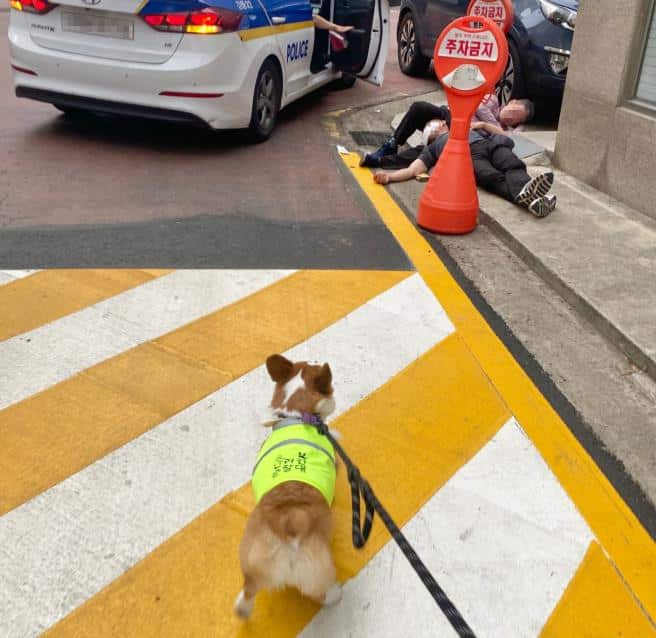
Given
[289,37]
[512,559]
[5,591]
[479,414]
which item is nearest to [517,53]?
[289,37]

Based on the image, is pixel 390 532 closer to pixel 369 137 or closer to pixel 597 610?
pixel 597 610

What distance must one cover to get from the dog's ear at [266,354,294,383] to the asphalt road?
2.54 m

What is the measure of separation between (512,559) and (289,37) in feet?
22.7

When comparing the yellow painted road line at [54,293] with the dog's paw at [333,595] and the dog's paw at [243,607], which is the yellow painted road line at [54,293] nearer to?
the dog's paw at [243,607]

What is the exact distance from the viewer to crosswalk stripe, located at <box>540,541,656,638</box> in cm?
233

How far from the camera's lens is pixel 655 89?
578cm

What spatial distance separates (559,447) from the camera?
3.21m

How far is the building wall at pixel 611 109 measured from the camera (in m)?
5.77

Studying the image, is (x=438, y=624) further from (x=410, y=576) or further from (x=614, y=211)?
(x=614, y=211)

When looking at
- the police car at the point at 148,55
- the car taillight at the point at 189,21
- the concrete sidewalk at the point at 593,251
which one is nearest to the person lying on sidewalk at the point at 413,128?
the concrete sidewalk at the point at 593,251

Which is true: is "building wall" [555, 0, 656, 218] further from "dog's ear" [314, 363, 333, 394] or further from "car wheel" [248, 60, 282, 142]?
"dog's ear" [314, 363, 333, 394]

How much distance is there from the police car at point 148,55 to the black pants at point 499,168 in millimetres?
2509

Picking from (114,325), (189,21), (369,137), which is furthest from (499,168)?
(114,325)

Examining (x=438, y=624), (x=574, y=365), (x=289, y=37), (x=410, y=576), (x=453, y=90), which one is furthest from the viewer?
(x=289, y=37)
